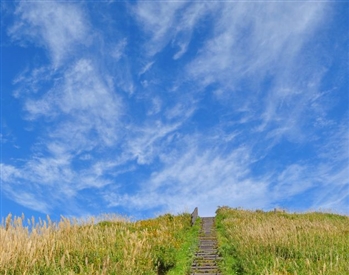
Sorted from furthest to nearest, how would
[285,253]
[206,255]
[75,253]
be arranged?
[206,255] < [285,253] < [75,253]

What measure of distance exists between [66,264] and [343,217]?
25.2 metres

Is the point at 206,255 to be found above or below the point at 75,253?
above

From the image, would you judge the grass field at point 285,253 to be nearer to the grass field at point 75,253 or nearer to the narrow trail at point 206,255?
the narrow trail at point 206,255

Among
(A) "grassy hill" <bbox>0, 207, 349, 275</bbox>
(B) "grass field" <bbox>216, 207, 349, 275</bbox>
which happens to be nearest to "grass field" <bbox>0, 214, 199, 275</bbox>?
(A) "grassy hill" <bbox>0, 207, 349, 275</bbox>

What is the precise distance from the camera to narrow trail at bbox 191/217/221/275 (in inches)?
565

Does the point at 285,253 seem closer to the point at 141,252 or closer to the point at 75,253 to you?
the point at 141,252

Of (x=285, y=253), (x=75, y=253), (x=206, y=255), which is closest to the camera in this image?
(x=75, y=253)

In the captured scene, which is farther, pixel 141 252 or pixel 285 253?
pixel 285 253

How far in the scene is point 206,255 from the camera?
16766 millimetres

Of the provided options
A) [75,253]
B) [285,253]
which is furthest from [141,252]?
[285,253]

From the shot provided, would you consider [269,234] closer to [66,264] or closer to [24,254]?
[66,264]

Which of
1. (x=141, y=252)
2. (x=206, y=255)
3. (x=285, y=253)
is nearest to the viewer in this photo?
(x=141, y=252)

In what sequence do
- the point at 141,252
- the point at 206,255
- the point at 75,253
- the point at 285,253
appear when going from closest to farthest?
1. the point at 75,253
2. the point at 141,252
3. the point at 285,253
4. the point at 206,255

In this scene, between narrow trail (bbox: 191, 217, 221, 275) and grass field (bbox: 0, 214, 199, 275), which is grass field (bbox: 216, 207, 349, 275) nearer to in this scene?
narrow trail (bbox: 191, 217, 221, 275)
